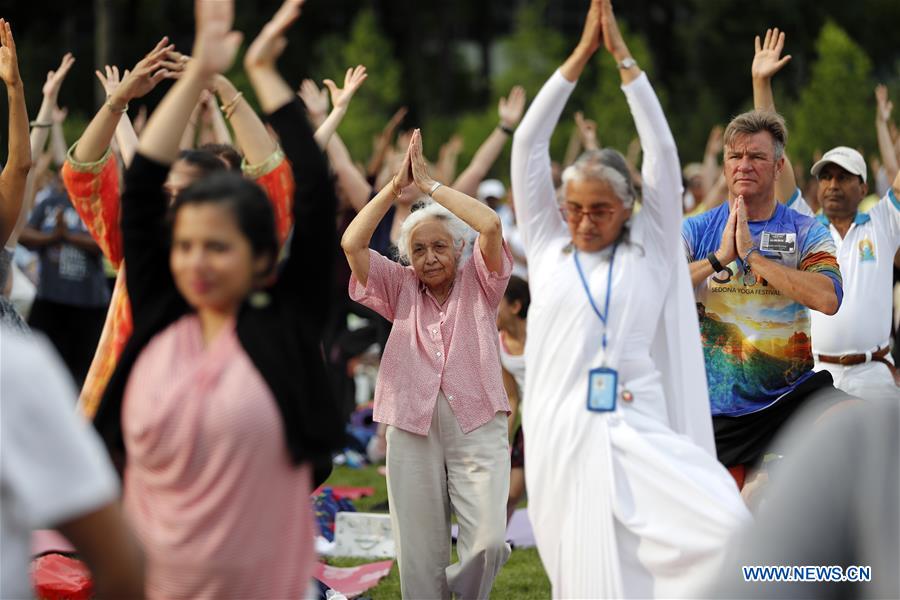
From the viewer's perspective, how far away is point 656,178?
204 inches

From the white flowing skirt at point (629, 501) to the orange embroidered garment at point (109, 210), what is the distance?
1.41 metres

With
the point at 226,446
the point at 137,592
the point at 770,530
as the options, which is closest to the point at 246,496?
the point at 226,446

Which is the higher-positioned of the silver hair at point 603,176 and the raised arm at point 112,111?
the raised arm at point 112,111

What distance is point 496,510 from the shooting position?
253 inches

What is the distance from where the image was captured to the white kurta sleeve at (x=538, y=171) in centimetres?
524

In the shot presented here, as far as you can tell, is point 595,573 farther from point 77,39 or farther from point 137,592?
point 77,39

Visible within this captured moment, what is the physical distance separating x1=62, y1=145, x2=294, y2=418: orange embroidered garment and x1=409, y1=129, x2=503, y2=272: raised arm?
2.54 feet

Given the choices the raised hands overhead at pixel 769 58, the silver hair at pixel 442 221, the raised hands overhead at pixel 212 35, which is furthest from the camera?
the raised hands overhead at pixel 769 58

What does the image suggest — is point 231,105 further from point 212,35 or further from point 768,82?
point 768,82

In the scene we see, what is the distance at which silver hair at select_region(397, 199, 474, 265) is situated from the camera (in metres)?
6.52

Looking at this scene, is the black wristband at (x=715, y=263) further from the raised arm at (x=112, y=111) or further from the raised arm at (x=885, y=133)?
the raised arm at (x=885, y=133)

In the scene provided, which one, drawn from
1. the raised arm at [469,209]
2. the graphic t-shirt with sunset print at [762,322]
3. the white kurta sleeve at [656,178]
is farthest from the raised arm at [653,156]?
the graphic t-shirt with sunset print at [762,322]

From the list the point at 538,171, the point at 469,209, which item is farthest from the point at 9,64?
the point at 538,171

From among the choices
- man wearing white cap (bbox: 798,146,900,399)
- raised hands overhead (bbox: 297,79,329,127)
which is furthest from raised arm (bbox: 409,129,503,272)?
man wearing white cap (bbox: 798,146,900,399)
